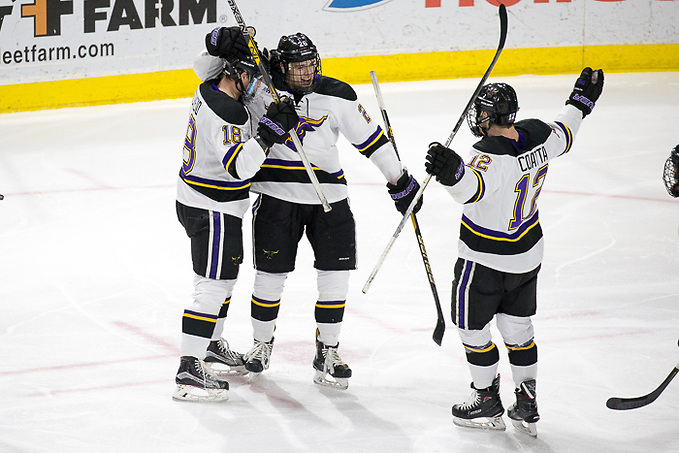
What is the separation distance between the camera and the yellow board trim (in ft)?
26.3

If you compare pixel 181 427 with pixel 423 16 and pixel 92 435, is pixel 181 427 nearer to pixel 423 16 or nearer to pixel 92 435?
pixel 92 435

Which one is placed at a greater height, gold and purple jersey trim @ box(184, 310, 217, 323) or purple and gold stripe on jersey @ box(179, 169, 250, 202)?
purple and gold stripe on jersey @ box(179, 169, 250, 202)

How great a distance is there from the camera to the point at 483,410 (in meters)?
3.26

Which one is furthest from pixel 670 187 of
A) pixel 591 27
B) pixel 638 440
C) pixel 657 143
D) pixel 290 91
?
pixel 591 27

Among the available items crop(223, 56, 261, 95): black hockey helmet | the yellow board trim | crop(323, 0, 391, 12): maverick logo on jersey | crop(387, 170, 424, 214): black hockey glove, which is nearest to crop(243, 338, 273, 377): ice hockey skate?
crop(387, 170, 424, 214): black hockey glove

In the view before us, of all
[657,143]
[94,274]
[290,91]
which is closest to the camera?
[290,91]

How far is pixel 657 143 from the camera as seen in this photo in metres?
7.08

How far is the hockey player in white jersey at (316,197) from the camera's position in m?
3.50

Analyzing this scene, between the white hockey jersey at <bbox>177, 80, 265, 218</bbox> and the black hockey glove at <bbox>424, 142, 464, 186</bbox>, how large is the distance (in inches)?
25.2

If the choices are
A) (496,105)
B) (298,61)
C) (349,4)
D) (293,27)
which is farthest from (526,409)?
(349,4)

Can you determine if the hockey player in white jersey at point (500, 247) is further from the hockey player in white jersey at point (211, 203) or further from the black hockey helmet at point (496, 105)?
the hockey player in white jersey at point (211, 203)

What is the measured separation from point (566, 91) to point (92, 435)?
6.19 m

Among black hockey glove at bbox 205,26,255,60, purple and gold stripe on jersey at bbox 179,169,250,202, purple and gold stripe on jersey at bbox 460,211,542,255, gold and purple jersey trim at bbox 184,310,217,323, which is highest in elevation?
black hockey glove at bbox 205,26,255,60

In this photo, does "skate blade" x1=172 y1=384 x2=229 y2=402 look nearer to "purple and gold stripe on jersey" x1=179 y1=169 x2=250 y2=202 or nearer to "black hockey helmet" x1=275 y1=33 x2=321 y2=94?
"purple and gold stripe on jersey" x1=179 y1=169 x2=250 y2=202
